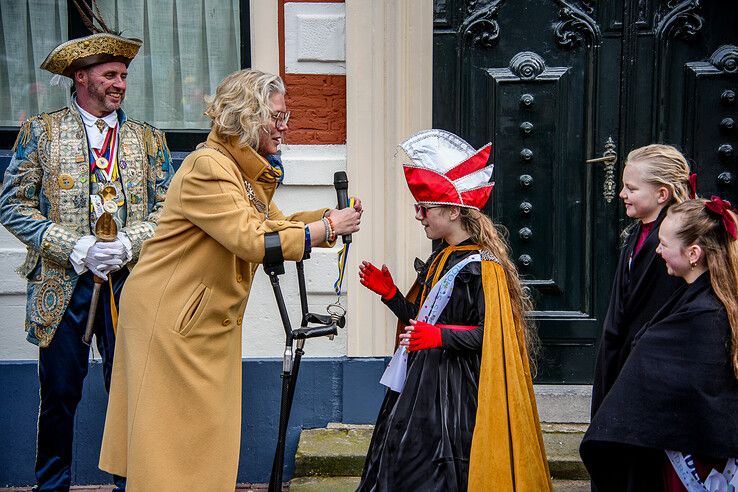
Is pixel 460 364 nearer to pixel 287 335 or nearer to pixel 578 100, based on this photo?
pixel 287 335

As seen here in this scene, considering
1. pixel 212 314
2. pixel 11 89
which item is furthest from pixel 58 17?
pixel 212 314

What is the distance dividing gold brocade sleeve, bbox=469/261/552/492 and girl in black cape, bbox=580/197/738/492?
1.20ft

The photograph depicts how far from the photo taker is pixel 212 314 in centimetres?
383

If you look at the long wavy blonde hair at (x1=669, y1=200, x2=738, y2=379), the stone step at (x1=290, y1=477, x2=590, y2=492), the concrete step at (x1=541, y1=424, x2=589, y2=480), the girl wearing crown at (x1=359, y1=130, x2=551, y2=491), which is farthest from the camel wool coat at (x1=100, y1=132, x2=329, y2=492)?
the concrete step at (x1=541, y1=424, x2=589, y2=480)

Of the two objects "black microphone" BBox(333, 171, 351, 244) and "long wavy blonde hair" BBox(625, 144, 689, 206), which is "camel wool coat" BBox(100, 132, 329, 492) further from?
"long wavy blonde hair" BBox(625, 144, 689, 206)

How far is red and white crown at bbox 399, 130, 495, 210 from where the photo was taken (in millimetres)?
4016

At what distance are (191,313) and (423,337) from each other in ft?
2.90

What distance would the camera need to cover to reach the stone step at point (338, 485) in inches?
195

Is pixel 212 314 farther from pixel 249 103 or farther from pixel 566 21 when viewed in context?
pixel 566 21

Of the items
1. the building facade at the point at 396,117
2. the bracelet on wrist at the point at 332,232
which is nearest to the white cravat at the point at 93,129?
the building facade at the point at 396,117

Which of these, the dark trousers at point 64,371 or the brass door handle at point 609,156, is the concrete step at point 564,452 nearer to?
the brass door handle at point 609,156

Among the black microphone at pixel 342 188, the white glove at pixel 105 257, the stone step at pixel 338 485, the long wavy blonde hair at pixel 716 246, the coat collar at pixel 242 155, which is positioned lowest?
the stone step at pixel 338 485

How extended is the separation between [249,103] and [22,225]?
1401mm

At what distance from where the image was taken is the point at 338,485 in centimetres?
500
